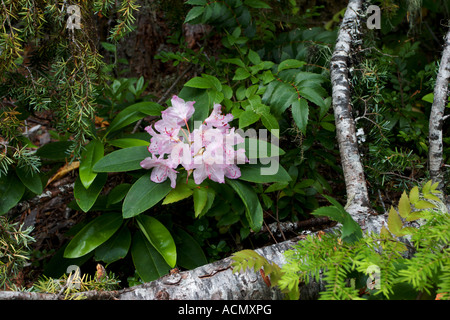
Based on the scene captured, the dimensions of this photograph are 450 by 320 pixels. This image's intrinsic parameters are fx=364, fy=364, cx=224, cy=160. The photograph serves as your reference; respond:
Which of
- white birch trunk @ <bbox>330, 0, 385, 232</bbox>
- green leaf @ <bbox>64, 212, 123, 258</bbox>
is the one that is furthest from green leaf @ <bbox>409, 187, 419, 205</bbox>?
green leaf @ <bbox>64, 212, 123, 258</bbox>

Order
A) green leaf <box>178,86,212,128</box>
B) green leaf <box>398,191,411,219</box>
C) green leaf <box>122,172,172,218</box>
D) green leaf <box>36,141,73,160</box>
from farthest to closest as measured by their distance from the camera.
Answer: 1. green leaf <box>36,141,73,160</box>
2. green leaf <box>178,86,212,128</box>
3. green leaf <box>122,172,172,218</box>
4. green leaf <box>398,191,411,219</box>

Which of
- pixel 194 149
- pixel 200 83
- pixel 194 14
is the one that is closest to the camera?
pixel 194 149

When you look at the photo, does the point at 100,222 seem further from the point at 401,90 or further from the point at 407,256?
the point at 401,90

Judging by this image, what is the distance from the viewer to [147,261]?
154cm

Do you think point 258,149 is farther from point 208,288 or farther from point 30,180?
point 30,180

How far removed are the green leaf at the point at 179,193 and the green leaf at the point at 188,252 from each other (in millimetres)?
352

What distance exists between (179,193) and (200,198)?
0.27 feet

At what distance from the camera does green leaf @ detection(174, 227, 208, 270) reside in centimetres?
160

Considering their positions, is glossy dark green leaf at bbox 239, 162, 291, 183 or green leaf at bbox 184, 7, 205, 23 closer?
glossy dark green leaf at bbox 239, 162, 291, 183

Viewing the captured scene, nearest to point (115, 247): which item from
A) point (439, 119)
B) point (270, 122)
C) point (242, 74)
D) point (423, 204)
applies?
point (270, 122)

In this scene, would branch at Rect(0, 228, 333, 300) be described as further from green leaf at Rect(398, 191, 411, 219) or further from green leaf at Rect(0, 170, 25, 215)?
green leaf at Rect(0, 170, 25, 215)

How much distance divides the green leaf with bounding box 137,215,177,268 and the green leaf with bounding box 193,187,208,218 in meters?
0.20

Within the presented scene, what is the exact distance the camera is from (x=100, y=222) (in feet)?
5.29

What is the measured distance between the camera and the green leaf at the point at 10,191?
1458 mm
